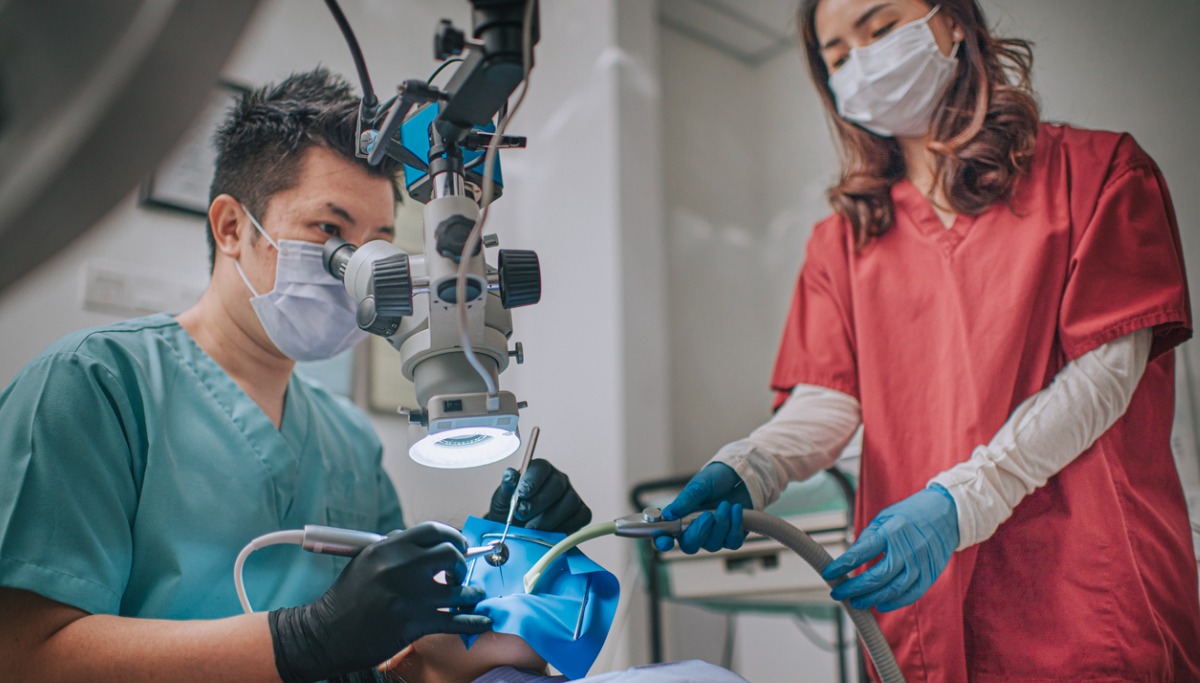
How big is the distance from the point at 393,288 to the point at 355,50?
26cm

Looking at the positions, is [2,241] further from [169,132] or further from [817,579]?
[817,579]

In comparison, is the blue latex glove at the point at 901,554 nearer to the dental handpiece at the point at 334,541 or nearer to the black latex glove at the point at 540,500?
the black latex glove at the point at 540,500

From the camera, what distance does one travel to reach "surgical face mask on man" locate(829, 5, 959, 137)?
1374 millimetres

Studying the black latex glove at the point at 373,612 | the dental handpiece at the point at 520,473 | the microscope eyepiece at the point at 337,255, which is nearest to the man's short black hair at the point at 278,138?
the microscope eyepiece at the point at 337,255

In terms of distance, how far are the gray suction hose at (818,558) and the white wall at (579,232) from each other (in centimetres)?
90

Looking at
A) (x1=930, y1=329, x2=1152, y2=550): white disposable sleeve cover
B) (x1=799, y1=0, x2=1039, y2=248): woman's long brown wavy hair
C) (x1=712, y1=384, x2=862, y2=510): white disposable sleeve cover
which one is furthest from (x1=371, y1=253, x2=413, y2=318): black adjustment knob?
(x1=799, y1=0, x2=1039, y2=248): woman's long brown wavy hair

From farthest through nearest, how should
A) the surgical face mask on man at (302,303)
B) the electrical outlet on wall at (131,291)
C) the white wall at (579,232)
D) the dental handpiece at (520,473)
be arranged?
the white wall at (579,232), the electrical outlet on wall at (131,291), the surgical face mask on man at (302,303), the dental handpiece at (520,473)

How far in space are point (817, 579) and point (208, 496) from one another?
3.74ft

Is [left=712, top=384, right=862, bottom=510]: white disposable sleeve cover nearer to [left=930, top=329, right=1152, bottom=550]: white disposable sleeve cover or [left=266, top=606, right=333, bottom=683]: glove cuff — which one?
[left=930, top=329, right=1152, bottom=550]: white disposable sleeve cover

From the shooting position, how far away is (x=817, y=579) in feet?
5.82

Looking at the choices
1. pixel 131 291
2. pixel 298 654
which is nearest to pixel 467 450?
pixel 298 654

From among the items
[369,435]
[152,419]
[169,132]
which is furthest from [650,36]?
[169,132]

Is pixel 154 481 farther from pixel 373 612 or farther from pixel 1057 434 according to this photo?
pixel 1057 434

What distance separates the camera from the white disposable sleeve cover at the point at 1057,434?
47.3 inches
